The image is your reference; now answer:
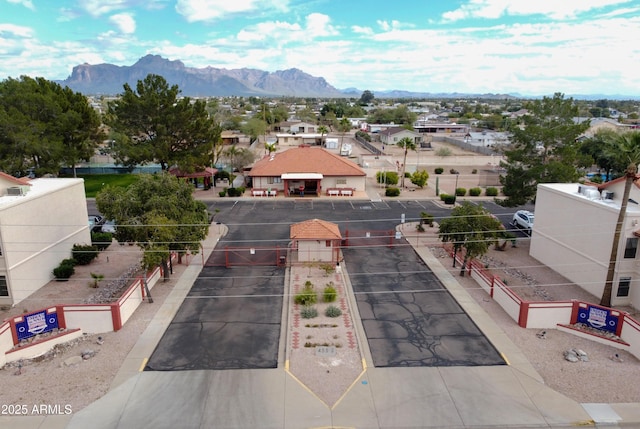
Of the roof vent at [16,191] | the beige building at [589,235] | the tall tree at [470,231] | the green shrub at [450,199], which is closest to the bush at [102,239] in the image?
the roof vent at [16,191]

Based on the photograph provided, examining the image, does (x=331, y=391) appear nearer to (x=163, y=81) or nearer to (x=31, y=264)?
(x=31, y=264)

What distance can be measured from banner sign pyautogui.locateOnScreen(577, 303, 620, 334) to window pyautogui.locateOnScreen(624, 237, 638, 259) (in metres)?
5.10

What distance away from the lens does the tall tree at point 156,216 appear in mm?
24344

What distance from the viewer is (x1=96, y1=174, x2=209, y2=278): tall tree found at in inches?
958

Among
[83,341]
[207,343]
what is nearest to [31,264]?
[83,341]

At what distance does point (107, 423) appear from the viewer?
49.7ft

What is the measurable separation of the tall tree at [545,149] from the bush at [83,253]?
3088 cm

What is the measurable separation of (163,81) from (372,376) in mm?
40704

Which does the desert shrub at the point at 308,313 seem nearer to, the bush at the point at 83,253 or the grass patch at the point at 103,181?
the bush at the point at 83,253

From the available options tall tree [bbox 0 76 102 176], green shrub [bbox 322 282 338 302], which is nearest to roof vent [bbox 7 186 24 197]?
green shrub [bbox 322 282 338 302]

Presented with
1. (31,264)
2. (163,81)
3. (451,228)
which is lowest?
(31,264)

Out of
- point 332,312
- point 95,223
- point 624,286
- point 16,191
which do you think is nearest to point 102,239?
point 95,223

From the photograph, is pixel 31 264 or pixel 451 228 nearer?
pixel 31 264

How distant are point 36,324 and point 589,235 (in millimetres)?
28718
